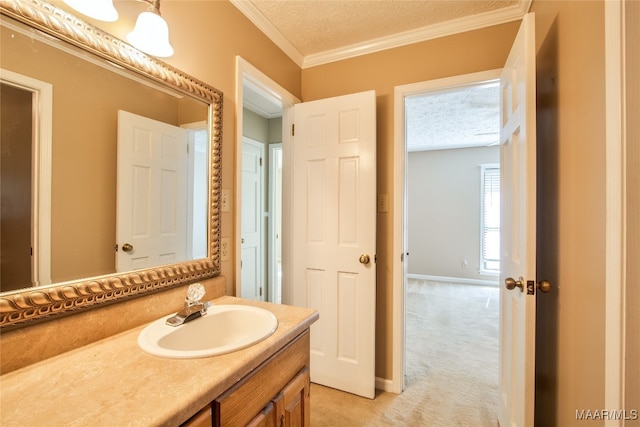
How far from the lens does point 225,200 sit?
4.78 ft

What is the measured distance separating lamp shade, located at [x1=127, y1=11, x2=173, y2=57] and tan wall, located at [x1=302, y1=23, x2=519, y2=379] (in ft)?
4.38

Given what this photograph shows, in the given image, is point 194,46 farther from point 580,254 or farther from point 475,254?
point 475,254

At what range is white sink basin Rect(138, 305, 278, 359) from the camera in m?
0.81

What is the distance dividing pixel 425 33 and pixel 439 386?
8.17 feet

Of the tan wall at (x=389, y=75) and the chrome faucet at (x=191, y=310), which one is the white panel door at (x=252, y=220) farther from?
the chrome faucet at (x=191, y=310)

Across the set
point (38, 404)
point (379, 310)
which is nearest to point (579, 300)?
point (379, 310)

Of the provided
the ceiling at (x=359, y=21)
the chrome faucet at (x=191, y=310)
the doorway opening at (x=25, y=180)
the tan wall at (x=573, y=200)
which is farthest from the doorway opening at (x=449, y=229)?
the doorway opening at (x=25, y=180)

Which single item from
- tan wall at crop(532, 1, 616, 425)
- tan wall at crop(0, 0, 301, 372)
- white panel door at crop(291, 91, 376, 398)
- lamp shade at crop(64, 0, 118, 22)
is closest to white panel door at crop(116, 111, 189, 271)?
tan wall at crop(0, 0, 301, 372)

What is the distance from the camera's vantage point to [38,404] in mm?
574

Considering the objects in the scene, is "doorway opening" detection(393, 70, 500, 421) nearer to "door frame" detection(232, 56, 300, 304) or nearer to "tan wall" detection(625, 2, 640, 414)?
"door frame" detection(232, 56, 300, 304)

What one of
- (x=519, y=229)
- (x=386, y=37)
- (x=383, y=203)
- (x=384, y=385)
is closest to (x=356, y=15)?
(x=386, y=37)

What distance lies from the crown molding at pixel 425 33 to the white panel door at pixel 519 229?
1.44ft

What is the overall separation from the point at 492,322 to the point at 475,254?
6.54 feet

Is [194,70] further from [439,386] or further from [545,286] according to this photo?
[439,386]
